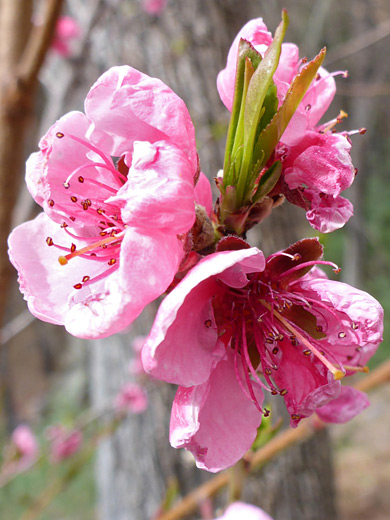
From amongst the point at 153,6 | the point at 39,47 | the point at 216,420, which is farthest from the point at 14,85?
the point at 153,6

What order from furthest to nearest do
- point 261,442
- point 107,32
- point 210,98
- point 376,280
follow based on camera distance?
point 376,280 < point 107,32 < point 210,98 < point 261,442

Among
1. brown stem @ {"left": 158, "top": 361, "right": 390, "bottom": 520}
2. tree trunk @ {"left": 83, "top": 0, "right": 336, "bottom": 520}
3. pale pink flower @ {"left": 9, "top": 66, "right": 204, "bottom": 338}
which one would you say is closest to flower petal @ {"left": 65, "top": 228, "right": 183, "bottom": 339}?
pale pink flower @ {"left": 9, "top": 66, "right": 204, "bottom": 338}

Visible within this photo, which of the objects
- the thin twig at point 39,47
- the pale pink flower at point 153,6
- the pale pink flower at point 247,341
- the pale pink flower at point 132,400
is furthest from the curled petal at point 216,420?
the pale pink flower at point 153,6

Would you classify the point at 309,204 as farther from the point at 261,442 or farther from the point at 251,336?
the point at 261,442

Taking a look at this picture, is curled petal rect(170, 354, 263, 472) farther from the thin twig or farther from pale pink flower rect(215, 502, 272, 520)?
the thin twig

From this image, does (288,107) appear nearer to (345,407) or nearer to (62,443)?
(345,407)

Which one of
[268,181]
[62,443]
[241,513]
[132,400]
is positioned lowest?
[62,443]

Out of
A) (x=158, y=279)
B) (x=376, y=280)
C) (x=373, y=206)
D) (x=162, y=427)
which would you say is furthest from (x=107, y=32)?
(x=373, y=206)
